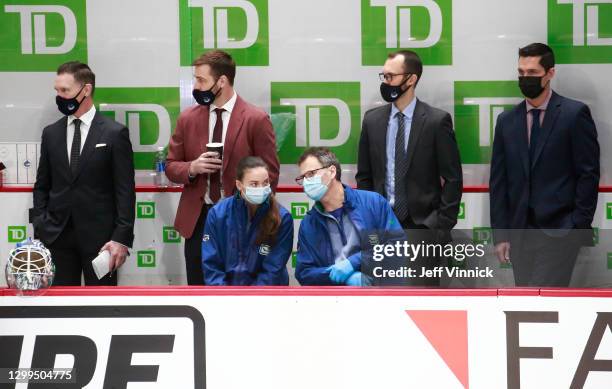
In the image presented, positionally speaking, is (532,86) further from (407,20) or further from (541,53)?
(407,20)

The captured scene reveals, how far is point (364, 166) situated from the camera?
6.30 m

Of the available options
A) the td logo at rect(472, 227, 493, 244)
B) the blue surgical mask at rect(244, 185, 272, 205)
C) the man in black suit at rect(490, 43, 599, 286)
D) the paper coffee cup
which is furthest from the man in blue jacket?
the man in black suit at rect(490, 43, 599, 286)

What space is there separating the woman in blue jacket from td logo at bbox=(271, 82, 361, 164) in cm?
163

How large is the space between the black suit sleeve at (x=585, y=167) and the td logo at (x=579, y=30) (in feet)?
2.62

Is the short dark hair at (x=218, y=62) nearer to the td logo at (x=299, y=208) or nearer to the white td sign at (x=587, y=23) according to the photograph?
the td logo at (x=299, y=208)

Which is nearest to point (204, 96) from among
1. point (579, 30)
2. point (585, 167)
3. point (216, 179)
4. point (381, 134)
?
point (216, 179)

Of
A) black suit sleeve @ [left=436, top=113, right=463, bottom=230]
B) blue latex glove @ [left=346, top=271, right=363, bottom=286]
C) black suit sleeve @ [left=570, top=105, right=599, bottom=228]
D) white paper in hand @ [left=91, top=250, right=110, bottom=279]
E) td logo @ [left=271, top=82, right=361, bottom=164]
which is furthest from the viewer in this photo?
td logo @ [left=271, top=82, right=361, bottom=164]

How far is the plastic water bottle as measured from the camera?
6.95 meters

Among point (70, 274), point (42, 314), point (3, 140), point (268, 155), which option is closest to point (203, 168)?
point (268, 155)

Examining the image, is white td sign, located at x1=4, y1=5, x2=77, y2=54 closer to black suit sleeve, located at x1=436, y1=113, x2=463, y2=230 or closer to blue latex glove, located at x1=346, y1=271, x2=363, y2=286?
black suit sleeve, located at x1=436, y1=113, x2=463, y2=230

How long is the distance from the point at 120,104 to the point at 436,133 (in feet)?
6.92

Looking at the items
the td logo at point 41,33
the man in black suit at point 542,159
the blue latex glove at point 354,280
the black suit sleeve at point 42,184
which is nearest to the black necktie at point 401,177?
the man in black suit at point 542,159

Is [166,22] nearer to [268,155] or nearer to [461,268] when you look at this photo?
[268,155]

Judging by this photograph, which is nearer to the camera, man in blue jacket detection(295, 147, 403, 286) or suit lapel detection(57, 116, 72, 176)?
man in blue jacket detection(295, 147, 403, 286)
